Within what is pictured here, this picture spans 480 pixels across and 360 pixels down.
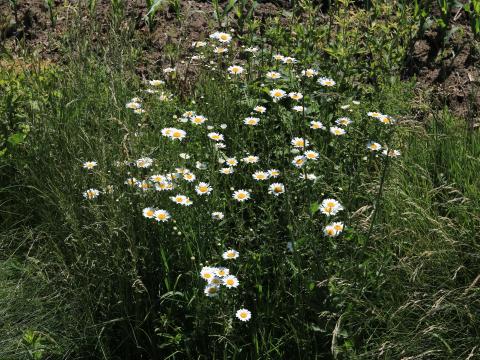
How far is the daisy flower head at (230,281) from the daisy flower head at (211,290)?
0.04m

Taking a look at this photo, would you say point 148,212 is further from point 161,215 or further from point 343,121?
point 343,121

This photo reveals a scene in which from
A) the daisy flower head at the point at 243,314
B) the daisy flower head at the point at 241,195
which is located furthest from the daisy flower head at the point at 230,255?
the daisy flower head at the point at 241,195

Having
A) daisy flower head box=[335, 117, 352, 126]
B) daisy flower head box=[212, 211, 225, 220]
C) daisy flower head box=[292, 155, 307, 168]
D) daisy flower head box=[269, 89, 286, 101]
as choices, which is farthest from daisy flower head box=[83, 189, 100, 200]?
daisy flower head box=[335, 117, 352, 126]

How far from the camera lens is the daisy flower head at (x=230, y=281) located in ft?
8.16

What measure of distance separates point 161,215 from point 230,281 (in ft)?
1.35

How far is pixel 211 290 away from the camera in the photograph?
8.15 ft

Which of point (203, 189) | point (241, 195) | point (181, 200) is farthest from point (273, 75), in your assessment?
point (181, 200)

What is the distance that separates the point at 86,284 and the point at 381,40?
2226 millimetres

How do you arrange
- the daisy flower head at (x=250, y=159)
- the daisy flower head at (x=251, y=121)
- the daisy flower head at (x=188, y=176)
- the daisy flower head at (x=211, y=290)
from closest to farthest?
1. the daisy flower head at (x=211, y=290)
2. the daisy flower head at (x=188, y=176)
3. the daisy flower head at (x=250, y=159)
4. the daisy flower head at (x=251, y=121)

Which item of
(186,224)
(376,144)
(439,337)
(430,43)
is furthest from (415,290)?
(430,43)

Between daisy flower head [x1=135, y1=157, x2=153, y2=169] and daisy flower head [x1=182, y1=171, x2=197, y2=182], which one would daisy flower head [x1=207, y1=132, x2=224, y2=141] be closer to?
daisy flower head [x1=182, y1=171, x2=197, y2=182]

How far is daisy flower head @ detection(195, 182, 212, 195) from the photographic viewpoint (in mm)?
2795

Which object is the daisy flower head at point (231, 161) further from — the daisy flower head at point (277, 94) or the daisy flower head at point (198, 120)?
the daisy flower head at point (277, 94)

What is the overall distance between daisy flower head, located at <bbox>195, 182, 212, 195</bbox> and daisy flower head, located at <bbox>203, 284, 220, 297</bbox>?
457mm
